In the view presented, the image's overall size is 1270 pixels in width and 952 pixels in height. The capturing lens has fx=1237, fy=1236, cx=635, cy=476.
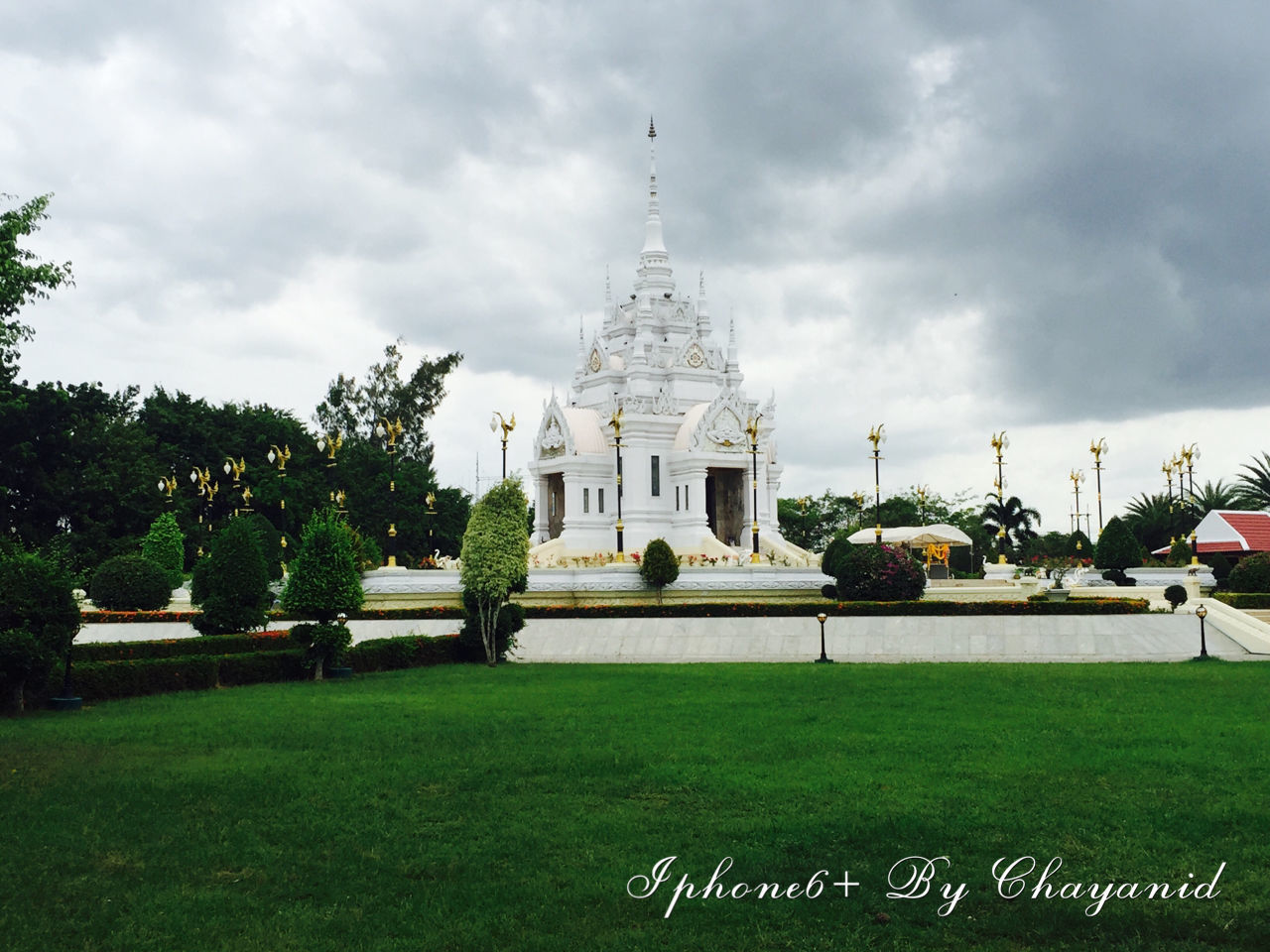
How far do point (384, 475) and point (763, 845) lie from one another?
48.5m

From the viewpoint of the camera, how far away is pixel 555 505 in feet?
147

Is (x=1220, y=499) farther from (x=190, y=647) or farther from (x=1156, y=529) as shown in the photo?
(x=190, y=647)

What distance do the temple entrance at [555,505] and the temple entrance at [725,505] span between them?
17.4 feet

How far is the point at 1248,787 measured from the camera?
31.5ft

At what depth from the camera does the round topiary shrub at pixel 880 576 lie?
27953 millimetres

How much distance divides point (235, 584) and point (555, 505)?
22.3 m

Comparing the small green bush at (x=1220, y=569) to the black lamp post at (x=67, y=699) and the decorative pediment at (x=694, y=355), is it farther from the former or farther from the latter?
the black lamp post at (x=67, y=699)

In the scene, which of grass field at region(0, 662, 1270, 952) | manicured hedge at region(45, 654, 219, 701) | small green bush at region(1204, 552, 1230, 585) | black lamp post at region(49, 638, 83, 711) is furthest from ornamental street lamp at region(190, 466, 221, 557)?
small green bush at region(1204, 552, 1230, 585)

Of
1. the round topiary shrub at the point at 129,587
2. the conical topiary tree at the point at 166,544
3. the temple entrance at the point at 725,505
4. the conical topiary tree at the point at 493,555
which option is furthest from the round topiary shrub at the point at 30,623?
the temple entrance at the point at 725,505

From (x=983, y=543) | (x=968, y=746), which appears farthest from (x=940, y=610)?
(x=983, y=543)

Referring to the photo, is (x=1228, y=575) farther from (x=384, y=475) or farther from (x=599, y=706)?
(x=384, y=475)

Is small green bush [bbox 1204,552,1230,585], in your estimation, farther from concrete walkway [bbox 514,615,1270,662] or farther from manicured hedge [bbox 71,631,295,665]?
manicured hedge [bbox 71,631,295,665]

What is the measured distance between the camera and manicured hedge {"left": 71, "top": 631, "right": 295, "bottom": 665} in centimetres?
2022

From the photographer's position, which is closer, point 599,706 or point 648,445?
point 599,706
